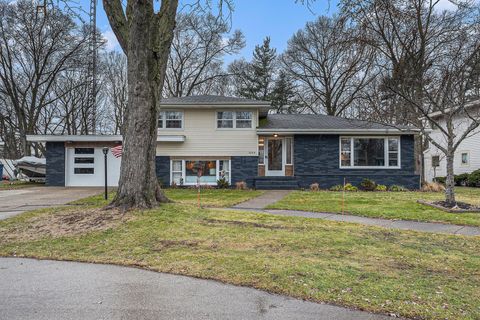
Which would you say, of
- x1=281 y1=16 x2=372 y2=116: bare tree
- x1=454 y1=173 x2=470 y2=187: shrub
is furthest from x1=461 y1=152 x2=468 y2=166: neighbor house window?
x1=281 y1=16 x2=372 y2=116: bare tree

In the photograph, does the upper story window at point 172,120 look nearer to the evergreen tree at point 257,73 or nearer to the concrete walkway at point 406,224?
the concrete walkway at point 406,224

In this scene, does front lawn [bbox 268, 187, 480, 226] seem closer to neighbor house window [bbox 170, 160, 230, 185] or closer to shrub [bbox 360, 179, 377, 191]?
shrub [bbox 360, 179, 377, 191]

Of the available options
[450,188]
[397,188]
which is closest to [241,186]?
[397,188]

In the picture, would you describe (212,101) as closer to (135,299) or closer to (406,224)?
(406,224)

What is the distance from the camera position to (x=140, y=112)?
8188mm

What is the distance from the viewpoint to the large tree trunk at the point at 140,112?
8055 mm

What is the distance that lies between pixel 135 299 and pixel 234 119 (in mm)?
14945

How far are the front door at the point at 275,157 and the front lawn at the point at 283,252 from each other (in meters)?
10.3

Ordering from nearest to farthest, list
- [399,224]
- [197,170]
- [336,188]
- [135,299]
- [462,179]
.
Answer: [135,299], [399,224], [336,188], [197,170], [462,179]

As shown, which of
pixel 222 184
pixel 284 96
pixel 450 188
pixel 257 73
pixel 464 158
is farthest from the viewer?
pixel 257 73

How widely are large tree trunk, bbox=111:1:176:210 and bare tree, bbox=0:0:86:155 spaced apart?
19.3 m

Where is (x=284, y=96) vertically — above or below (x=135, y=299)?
above

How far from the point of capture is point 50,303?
345 cm

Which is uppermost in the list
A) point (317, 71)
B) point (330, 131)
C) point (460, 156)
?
point (317, 71)
